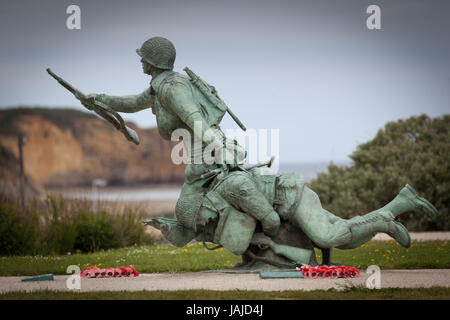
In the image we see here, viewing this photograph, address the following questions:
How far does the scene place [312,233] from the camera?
7.44m

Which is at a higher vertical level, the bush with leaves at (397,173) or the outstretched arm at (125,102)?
the outstretched arm at (125,102)

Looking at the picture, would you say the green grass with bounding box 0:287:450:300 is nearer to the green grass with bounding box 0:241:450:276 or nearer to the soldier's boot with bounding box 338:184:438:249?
the soldier's boot with bounding box 338:184:438:249

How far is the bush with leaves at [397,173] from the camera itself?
15511mm

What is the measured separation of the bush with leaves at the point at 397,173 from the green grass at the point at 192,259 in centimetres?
407

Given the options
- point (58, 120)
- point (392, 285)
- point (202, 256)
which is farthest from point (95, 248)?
point (58, 120)

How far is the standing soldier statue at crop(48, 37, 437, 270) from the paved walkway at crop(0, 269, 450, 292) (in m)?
0.41

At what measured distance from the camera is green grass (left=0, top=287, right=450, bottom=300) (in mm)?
5996

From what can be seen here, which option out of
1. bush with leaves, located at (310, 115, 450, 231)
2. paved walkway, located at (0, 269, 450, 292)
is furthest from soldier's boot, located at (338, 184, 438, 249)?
bush with leaves, located at (310, 115, 450, 231)

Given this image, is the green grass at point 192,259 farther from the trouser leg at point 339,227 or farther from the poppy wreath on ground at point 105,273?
the trouser leg at point 339,227

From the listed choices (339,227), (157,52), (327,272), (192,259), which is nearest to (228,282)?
(327,272)

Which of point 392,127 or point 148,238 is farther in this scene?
point 392,127

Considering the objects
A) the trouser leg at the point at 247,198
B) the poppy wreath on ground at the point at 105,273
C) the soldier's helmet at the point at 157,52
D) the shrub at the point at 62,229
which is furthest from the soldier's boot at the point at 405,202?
the shrub at the point at 62,229

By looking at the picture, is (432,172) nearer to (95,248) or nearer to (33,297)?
(95,248)
